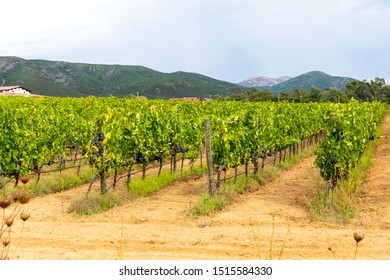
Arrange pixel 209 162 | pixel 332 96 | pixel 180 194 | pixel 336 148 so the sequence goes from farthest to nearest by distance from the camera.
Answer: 1. pixel 332 96
2. pixel 180 194
3. pixel 209 162
4. pixel 336 148

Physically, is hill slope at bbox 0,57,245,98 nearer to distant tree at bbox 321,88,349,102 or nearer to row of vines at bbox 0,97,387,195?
distant tree at bbox 321,88,349,102

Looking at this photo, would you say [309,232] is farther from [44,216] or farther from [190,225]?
[44,216]

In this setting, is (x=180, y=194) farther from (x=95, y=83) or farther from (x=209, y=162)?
(x=95, y=83)

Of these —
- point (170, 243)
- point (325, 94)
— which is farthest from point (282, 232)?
point (325, 94)

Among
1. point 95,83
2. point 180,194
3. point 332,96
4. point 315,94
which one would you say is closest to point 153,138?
point 180,194

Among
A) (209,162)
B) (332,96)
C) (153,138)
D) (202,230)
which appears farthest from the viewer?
(332,96)

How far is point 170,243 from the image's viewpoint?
6859 millimetres

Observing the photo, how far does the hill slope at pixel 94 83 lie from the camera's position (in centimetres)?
15000

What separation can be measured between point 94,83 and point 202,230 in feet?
610

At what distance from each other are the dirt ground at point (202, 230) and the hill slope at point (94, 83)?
13708 cm

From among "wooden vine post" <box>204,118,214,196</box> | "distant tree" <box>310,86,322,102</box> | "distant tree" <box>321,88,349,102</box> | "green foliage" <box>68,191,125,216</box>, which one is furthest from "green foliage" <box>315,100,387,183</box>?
"distant tree" <box>310,86,322,102</box>

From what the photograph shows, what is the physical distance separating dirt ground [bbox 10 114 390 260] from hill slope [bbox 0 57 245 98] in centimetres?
13708

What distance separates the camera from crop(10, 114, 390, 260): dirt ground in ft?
20.9

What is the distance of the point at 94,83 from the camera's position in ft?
610
